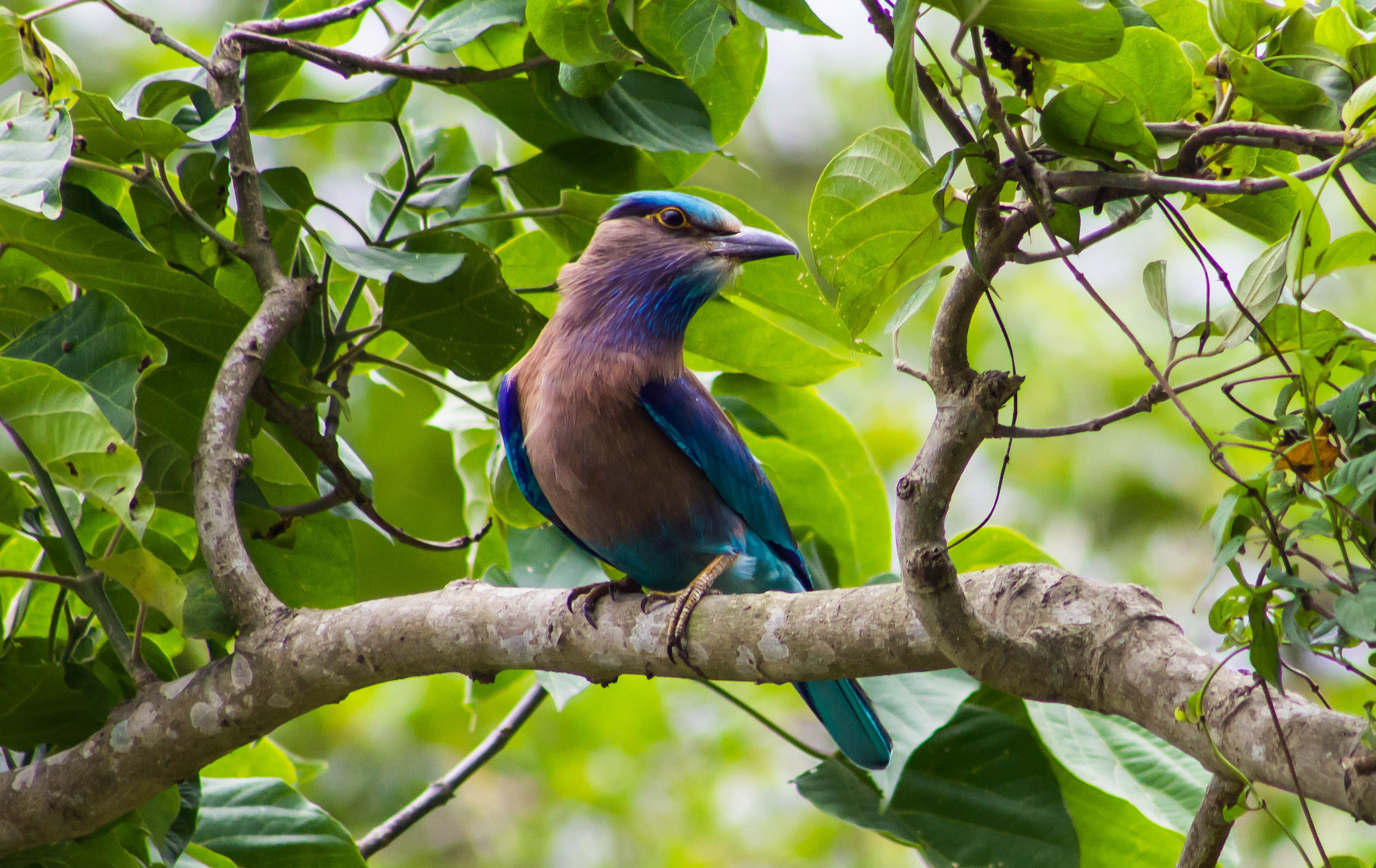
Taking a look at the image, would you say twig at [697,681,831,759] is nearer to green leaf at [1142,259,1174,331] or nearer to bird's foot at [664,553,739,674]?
bird's foot at [664,553,739,674]

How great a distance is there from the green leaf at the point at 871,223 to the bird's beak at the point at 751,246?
1.05 m

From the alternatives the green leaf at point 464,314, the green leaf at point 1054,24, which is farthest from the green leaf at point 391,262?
the green leaf at point 1054,24

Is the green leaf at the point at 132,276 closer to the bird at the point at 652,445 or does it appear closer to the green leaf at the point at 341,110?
the green leaf at the point at 341,110

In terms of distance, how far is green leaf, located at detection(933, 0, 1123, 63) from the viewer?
1260 mm

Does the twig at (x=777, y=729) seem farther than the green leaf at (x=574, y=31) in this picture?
Yes

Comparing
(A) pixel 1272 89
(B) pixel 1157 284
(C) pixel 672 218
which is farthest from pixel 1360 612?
(C) pixel 672 218

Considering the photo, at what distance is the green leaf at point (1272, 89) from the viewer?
1.38m

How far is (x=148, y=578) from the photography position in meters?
1.91

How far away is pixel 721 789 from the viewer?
6.46 meters

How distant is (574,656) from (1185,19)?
1.43m

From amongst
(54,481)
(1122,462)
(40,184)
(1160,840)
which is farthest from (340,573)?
(1122,462)

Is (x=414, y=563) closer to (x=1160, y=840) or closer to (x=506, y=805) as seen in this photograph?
(x=1160, y=840)

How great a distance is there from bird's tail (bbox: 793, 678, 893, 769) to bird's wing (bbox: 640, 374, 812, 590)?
42 centimetres

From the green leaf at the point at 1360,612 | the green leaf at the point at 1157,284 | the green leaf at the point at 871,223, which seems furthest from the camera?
the green leaf at the point at 871,223
